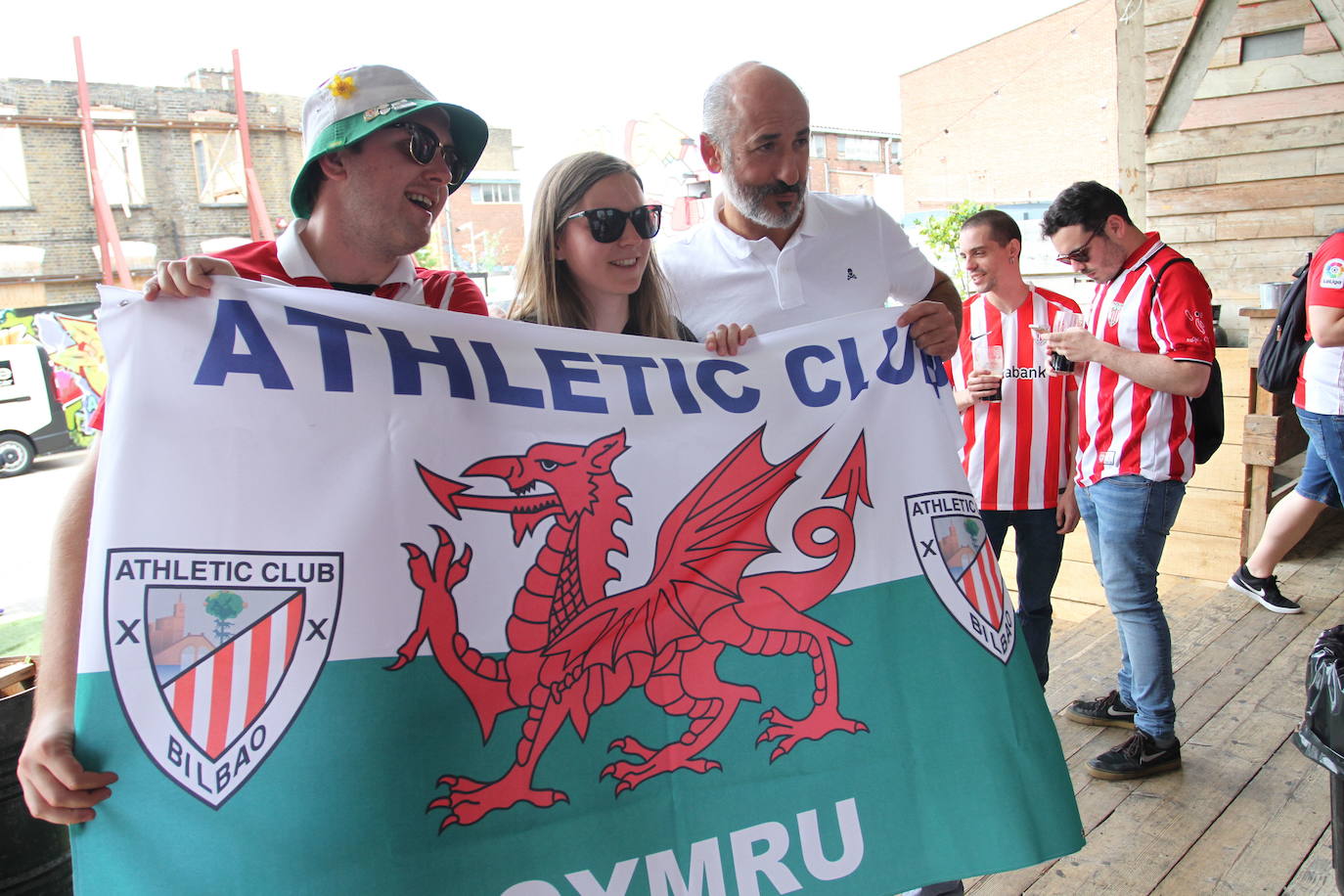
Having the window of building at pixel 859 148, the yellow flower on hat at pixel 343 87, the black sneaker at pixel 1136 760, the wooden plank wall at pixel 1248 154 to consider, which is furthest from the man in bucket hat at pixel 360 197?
the window of building at pixel 859 148

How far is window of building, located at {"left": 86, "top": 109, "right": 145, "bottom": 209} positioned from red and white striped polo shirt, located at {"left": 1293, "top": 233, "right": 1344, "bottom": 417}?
64.8ft

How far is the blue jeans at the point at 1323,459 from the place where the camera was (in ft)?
11.4

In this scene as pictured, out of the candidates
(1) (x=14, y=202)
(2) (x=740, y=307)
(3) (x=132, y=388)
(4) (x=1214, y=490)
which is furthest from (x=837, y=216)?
(1) (x=14, y=202)

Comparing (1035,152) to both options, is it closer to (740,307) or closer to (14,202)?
(14,202)

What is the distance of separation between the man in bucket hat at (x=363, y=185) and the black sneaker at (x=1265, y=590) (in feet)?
13.5

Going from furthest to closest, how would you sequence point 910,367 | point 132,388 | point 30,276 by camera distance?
point 30,276 → point 910,367 → point 132,388

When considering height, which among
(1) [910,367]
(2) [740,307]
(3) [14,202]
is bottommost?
(1) [910,367]

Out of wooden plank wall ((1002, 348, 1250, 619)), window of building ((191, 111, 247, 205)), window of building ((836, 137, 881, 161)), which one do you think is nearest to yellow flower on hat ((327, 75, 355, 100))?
wooden plank wall ((1002, 348, 1250, 619))

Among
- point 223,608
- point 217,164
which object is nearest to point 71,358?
point 217,164

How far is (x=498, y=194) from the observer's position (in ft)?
91.0

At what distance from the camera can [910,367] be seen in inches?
68.2

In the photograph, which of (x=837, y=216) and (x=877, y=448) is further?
(x=837, y=216)

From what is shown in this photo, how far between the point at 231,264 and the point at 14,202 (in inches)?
813

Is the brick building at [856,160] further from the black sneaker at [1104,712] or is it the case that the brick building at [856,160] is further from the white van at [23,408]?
the black sneaker at [1104,712]
